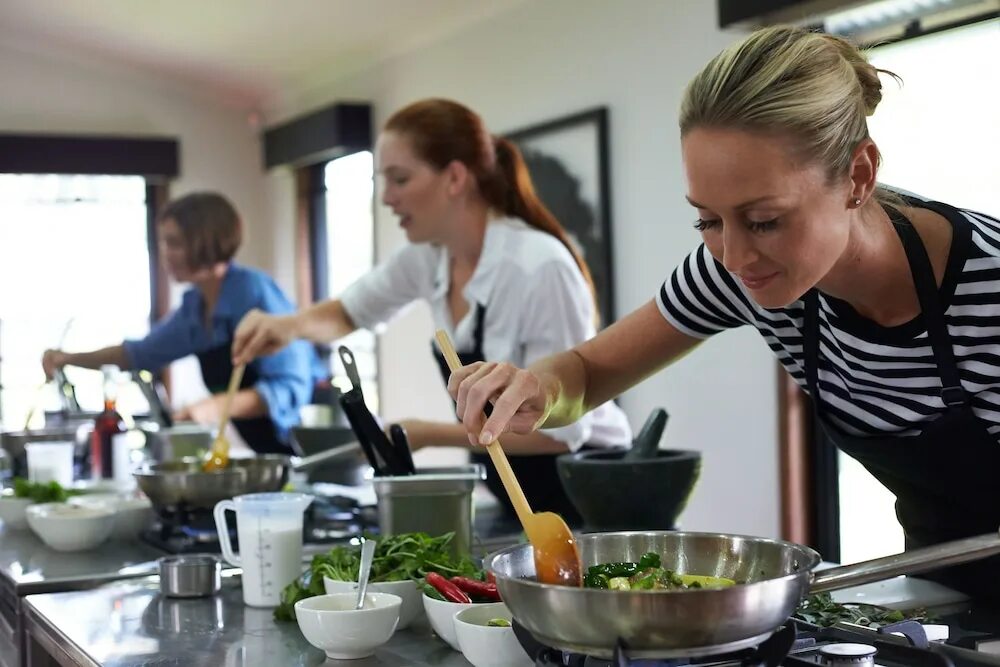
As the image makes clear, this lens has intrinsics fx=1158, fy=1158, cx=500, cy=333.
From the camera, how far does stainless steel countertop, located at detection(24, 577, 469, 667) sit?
1438mm

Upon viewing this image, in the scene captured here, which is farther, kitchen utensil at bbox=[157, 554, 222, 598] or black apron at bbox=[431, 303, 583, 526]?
black apron at bbox=[431, 303, 583, 526]

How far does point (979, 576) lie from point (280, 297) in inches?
121

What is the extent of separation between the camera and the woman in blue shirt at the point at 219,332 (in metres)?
3.99

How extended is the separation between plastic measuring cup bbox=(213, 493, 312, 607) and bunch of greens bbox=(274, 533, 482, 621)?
6 centimetres

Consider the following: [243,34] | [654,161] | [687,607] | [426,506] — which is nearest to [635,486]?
[426,506]

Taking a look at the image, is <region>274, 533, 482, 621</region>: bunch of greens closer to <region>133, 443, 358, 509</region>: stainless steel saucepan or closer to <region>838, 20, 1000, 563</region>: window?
<region>133, 443, 358, 509</region>: stainless steel saucepan

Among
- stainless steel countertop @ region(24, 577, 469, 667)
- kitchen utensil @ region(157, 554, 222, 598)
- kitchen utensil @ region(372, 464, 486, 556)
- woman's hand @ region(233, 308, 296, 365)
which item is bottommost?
stainless steel countertop @ region(24, 577, 469, 667)

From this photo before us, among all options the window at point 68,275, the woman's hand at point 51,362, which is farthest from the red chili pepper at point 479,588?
the window at point 68,275

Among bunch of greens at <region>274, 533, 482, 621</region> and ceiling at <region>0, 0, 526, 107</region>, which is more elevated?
ceiling at <region>0, 0, 526, 107</region>

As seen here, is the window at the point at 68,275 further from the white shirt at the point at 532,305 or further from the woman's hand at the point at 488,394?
the woman's hand at the point at 488,394

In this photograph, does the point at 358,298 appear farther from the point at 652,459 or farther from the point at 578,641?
the point at 578,641

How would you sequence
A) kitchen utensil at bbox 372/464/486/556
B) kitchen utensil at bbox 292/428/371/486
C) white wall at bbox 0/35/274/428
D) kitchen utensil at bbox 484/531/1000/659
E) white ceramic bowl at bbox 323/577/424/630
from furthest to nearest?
white wall at bbox 0/35/274/428, kitchen utensil at bbox 292/428/371/486, kitchen utensil at bbox 372/464/486/556, white ceramic bowl at bbox 323/577/424/630, kitchen utensil at bbox 484/531/1000/659

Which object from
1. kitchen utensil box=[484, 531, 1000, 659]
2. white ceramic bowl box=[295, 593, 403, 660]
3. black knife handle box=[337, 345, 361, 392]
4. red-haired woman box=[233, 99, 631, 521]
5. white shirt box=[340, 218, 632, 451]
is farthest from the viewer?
white shirt box=[340, 218, 632, 451]

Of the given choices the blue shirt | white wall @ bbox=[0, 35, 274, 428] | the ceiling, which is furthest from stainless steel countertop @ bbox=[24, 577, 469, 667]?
white wall @ bbox=[0, 35, 274, 428]
